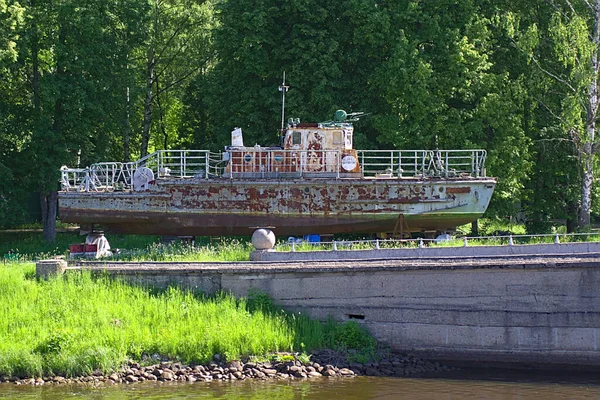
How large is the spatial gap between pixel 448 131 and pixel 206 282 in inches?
556

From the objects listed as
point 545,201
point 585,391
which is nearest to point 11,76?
point 545,201

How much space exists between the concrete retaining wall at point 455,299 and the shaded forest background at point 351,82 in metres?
11.5

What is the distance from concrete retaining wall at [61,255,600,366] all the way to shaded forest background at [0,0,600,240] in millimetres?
11478

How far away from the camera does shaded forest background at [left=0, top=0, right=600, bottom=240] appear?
32.8 metres

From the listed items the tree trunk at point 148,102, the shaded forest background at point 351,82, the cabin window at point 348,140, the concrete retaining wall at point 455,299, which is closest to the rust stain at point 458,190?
the shaded forest background at point 351,82

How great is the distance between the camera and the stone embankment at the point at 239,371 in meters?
19.1

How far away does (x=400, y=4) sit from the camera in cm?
3475

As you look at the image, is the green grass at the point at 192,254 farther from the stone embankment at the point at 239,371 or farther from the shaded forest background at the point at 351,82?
the shaded forest background at the point at 351,82

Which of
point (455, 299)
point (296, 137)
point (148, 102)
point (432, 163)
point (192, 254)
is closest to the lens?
point (455, 299)

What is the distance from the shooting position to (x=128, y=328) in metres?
20.5

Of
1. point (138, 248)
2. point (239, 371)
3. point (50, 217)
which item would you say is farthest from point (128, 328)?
point (50, 217)

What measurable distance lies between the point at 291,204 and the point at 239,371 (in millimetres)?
10312

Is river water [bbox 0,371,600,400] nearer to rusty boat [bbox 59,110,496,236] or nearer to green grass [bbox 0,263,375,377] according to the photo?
green grass [bbox 0,263,375,377]

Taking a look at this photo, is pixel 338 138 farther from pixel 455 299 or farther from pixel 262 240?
pixel 455 299
